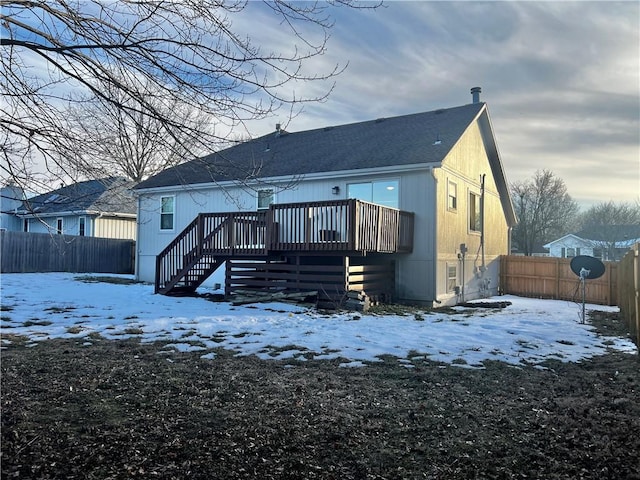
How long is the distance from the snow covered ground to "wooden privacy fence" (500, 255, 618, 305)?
4.28 metres

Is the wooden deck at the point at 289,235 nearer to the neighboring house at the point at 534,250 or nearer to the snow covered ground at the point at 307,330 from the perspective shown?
the snow covered ground at the point at 307,330

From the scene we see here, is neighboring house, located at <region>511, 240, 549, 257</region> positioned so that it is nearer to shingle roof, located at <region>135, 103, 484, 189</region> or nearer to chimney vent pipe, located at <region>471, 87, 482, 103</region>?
chimney vent pipe, located at <region>471, 87, 482, 103</region>

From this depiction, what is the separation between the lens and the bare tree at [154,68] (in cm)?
407

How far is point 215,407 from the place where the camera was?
13.1ft

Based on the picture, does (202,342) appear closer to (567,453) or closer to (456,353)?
(456,353)

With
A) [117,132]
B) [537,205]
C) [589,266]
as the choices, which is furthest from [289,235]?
[537,205]

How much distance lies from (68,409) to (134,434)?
897mm

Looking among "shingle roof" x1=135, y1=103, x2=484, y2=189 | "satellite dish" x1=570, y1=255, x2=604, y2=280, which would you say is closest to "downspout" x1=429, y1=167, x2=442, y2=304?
"shingle roof" x1=135, y1=103, x2=484, y2=189

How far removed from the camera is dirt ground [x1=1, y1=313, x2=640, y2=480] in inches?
114

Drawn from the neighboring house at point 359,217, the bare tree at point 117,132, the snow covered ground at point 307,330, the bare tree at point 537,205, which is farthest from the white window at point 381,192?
the bare tree at point 537,205

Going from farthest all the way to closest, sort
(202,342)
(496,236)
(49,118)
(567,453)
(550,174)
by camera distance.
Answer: (550,174) < (496,236) < (202,342) < (49,118) < (567,453)

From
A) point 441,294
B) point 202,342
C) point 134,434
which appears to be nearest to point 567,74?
point 441,294

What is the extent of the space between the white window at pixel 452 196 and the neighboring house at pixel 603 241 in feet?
88.1

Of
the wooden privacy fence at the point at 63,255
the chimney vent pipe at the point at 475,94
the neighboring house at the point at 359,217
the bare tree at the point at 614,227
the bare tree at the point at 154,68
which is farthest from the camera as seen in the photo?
the bare tree at the point at 614,227
